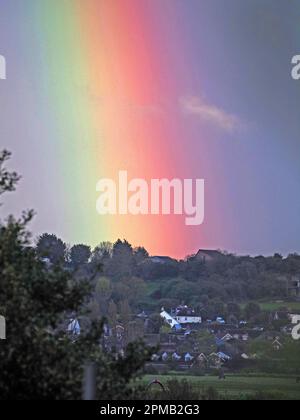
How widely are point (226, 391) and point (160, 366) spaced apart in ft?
3.40

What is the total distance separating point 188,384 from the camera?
28.0 ft

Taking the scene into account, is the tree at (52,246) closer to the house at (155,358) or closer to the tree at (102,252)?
the tree at (102,252)

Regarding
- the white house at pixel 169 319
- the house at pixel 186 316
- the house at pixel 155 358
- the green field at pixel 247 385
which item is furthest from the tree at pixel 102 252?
the green field at pixel 247 385

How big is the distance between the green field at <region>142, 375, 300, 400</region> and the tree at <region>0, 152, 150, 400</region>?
A: 6.84 ft

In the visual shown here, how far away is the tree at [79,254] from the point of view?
7.97 m

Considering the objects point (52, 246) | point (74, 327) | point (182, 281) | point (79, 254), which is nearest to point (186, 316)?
point (182, 281)

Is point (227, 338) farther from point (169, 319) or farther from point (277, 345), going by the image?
point (169, 319)

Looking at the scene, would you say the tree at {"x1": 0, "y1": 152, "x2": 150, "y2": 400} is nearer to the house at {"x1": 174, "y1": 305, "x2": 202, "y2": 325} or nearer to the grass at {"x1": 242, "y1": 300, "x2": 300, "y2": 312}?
the house at {"x1": 174, "y1": 305, "x2": 202, "y2": 325}

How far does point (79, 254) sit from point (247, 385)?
2.73m

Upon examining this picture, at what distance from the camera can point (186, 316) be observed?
9906 millimetres

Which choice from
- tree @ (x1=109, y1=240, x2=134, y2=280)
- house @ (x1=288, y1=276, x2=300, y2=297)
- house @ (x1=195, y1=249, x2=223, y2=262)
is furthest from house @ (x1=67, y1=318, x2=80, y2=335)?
house @ (x1=288, y1=276, x2=300, y2=297)

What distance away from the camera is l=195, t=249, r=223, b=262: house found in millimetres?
10275

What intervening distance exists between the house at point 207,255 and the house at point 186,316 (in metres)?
0.70

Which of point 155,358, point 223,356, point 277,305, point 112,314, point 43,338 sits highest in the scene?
point 277,305
